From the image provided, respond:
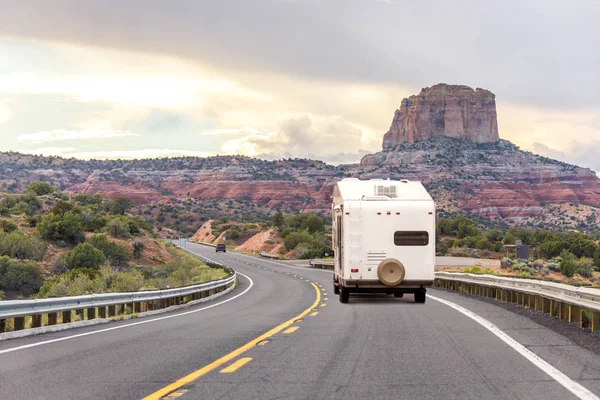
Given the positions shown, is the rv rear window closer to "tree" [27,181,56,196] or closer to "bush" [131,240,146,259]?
"bush" [131,240,146,259]

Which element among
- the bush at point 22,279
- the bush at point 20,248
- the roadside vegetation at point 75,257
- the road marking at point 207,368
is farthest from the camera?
the bush at point 20,248

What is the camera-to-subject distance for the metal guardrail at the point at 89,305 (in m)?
13.1

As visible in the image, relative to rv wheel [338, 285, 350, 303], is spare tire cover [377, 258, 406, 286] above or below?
above

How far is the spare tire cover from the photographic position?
1938 centimetres

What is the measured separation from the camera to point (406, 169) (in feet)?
573

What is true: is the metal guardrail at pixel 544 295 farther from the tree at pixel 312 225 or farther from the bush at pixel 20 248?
the tree at pixel 312 225

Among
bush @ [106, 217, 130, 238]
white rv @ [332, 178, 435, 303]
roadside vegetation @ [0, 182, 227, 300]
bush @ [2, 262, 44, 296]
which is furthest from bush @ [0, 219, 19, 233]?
white rv @ [332, 178, 435, 303]

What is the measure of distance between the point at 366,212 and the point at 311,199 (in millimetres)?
161160

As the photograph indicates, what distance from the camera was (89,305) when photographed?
1593 cm

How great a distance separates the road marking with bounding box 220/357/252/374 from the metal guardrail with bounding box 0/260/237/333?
4970mm

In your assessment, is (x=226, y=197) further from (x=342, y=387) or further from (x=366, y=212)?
(x=342, y=387)

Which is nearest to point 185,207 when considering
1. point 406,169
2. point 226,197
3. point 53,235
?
point 226,197

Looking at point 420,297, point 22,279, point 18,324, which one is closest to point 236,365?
point 18,324

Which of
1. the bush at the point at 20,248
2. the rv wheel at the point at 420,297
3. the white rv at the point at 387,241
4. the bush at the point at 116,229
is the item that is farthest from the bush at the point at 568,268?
the white rv at the point at 387,241
